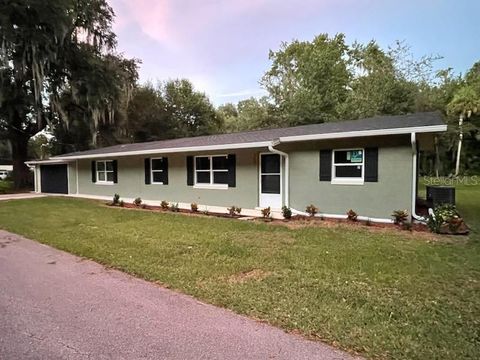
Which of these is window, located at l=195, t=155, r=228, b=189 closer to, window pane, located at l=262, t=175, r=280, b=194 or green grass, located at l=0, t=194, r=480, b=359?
window pane, located at l=262, t=175, r=280, b=194

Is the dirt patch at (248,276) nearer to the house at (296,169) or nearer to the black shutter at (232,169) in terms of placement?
the house at (296,169)

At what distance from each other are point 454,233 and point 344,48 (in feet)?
101

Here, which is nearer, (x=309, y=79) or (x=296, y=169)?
(x=296, y=169)

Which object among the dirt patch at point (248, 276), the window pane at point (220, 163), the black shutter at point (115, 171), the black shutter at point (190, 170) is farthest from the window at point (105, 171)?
the dirt patch at point (248, 276)

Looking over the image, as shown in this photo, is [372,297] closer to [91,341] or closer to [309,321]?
[309,321]

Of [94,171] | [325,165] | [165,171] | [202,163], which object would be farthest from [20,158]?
[325,165]

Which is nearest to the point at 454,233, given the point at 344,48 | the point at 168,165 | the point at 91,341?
the point at 91,341

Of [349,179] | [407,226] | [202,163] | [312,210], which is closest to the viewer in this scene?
[407,226]

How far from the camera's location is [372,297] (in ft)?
12.0

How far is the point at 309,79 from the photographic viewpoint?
28.2 m

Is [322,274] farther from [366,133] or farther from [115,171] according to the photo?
[115,171]

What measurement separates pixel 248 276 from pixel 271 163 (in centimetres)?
646

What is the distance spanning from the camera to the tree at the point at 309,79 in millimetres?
25172

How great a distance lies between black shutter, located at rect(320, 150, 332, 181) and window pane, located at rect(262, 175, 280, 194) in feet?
5.16
